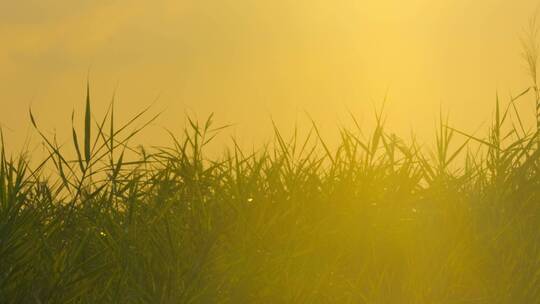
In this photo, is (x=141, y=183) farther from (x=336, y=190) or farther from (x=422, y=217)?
(x=422, y=217)

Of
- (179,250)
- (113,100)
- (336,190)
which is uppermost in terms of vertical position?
(113,100)

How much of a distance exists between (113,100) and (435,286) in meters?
1.42

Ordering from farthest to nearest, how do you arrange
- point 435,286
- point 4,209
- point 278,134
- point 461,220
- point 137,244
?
point 278,134, point 461,220, point 435,286, point 137,244, point 4,209

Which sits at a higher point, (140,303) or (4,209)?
(4,209)

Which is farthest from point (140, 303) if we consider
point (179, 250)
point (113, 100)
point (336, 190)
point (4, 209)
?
point (336, 190)

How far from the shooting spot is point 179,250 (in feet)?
11.7

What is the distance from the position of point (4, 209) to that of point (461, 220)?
188 cm

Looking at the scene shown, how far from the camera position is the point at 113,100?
4027mm

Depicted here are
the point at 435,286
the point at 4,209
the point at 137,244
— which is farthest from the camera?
the point at 435,286

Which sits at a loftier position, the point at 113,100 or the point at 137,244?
the point at 113,100

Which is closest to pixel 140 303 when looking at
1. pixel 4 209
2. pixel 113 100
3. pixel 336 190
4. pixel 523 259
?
pixel 4 209

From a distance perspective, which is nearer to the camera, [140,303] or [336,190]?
[140,303]

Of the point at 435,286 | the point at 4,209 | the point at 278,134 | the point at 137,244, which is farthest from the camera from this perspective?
the point at 278,134

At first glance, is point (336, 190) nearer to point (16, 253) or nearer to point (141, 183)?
point (141, 183)
